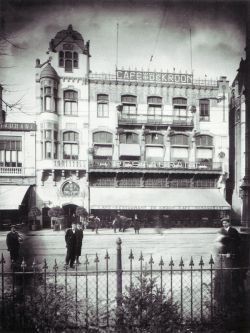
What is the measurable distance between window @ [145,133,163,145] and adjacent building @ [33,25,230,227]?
7cm

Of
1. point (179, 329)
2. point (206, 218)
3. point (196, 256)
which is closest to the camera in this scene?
point (179, 329)

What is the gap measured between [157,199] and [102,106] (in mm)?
7235

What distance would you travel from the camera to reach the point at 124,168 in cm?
1875

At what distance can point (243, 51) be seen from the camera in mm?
7523

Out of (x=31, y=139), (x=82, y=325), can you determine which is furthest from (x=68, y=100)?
(x=82, y=325)

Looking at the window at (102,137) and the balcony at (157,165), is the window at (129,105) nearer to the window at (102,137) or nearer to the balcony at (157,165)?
the window at (102,137)

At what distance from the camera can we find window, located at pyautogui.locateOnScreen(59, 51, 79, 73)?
12028 millimetres

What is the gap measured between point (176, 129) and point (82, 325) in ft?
55.1

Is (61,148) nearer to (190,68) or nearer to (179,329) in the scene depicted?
(190,68)

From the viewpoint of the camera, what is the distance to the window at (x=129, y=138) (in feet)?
66.2

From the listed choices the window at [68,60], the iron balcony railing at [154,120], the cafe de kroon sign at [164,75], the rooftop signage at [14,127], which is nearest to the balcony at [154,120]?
the iron balcony railing at [154,120]

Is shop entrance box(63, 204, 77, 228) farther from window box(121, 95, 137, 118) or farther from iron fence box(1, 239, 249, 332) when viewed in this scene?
window box(121, 95, 137, 118)

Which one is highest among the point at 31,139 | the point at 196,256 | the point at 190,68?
the point at 190,68

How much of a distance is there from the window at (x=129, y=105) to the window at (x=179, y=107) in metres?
2.76
